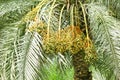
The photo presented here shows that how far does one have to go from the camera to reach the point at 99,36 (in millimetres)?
8203

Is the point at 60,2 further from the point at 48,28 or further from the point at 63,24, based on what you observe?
the point at 48,28

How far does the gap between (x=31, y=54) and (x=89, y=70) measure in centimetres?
203

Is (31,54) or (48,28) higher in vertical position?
(48,28)

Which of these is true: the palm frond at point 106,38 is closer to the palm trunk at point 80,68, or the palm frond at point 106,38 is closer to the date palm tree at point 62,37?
the date palm tree at point 62,37

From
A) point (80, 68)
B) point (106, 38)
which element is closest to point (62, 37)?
point (106, 38)

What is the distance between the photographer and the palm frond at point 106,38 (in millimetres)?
7734

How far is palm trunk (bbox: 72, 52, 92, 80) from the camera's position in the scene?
9.51m

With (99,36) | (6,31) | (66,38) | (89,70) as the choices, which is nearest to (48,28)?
(66,38)

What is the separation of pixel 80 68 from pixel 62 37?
2024mm

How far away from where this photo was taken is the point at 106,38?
26.3 ft

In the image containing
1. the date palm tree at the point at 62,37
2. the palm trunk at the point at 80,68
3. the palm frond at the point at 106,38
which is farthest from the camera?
the palm trunk at the point at 80,68

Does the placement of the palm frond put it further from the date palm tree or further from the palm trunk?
the palm trunk

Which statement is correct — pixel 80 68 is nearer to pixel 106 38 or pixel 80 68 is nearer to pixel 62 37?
pixel 106 38

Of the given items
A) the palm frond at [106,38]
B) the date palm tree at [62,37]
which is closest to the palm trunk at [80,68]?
the date palm tree at [62,37]
